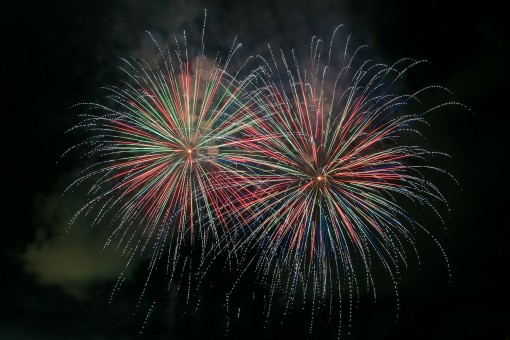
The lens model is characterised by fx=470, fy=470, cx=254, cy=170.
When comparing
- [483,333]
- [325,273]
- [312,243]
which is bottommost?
[325,273]

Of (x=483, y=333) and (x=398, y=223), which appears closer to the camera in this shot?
(x=398, y=223)

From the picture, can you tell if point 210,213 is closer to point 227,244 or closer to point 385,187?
point 227,244

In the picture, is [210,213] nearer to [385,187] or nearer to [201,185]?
[201,185]

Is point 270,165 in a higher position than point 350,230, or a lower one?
higher

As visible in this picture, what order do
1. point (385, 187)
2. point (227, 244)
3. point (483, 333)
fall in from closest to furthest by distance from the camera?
point (227, 244)
point (385, 187)
point (483, 333)

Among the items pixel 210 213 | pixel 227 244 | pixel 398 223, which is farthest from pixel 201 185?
pixel 398 223

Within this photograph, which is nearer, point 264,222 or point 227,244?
point 227,244

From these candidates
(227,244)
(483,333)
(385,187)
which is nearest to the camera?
(227,244)

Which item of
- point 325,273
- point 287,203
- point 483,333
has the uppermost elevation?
point 483,333

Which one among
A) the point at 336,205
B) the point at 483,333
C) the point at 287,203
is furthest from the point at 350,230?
the point at 483,333
